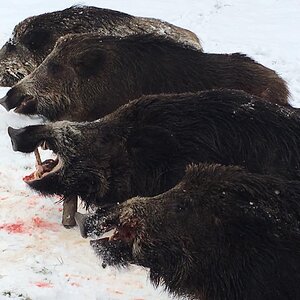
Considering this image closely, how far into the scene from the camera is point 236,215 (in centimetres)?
389

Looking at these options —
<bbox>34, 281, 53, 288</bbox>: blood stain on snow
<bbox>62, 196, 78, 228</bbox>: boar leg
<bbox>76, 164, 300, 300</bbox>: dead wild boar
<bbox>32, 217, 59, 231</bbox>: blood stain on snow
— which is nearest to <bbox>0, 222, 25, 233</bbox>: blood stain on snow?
<bbox>32, 217, 59, 231</bbox>: blood stain on snow

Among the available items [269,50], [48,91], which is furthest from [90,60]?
[269,50]

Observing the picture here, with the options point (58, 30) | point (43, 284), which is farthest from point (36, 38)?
point (43, 284)

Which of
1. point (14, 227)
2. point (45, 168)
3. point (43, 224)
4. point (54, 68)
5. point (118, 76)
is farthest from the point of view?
point (54, 68)

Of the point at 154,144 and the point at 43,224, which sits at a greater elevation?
the point at 154,144

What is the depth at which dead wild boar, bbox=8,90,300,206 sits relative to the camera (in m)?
5.38

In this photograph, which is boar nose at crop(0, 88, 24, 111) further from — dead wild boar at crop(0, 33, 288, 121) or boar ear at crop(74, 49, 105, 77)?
boar ear at crop(74, 49, 105, 77)

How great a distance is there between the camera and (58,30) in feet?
28.6

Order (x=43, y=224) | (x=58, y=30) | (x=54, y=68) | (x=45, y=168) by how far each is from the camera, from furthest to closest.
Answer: (x=58, y=30), (x=54, y=68), (x=43, y=224), (x=45, y=168)

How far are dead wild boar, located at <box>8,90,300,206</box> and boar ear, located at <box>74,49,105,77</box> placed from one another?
158 centimetres

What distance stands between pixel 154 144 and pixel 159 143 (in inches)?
1.6

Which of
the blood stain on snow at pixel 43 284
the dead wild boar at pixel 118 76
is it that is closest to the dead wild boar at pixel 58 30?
the dead wild boar at pixel 118 76

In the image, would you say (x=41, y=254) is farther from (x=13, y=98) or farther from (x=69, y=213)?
(x=13, y=98)

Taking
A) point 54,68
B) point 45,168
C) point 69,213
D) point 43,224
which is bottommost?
point 43,224
